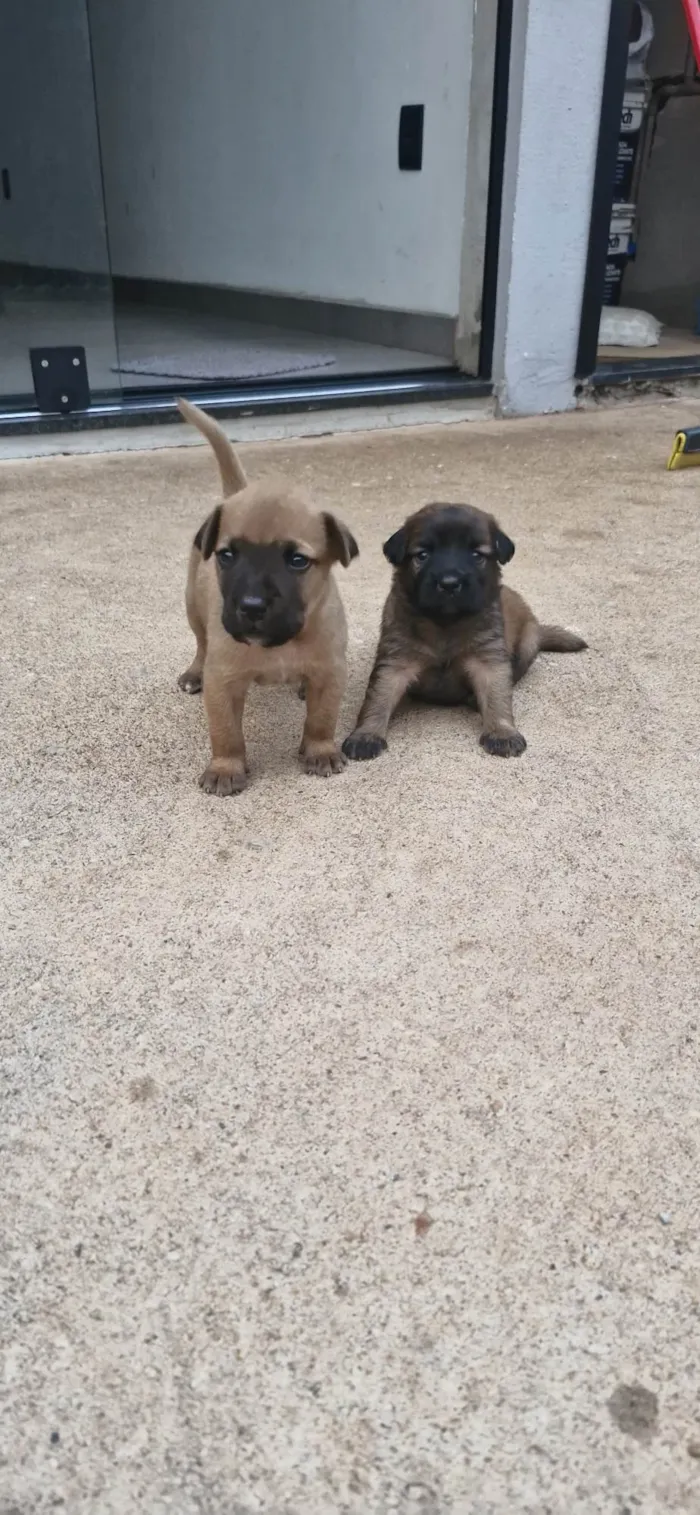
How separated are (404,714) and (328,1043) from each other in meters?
1.34

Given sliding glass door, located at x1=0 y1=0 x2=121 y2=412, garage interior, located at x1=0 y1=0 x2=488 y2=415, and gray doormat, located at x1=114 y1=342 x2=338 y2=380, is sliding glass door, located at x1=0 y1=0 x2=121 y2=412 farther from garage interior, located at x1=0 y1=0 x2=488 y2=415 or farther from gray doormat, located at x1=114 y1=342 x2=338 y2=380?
gray doormat, located at x1=114 y1=342 x2=338 y2=380

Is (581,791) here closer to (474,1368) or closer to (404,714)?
(404,714)

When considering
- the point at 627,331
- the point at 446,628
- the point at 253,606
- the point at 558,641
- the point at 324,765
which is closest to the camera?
the point at 253,606

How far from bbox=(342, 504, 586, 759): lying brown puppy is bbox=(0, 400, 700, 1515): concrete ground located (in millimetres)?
94

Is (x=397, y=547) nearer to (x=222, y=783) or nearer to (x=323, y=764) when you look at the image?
(x=323, y=764)

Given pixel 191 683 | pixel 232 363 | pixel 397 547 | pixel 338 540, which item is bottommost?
pixel 191 683

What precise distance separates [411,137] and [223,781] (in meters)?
5.90

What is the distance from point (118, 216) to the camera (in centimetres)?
977

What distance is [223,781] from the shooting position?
237 cm

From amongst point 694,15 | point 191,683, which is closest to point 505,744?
point 191,683

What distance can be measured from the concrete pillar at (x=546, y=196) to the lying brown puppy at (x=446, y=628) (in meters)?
4.04

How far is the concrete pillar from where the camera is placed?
557 cm

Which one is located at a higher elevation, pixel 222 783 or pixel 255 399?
pixel 255 399

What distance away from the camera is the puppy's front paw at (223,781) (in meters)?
Result: 2.36
